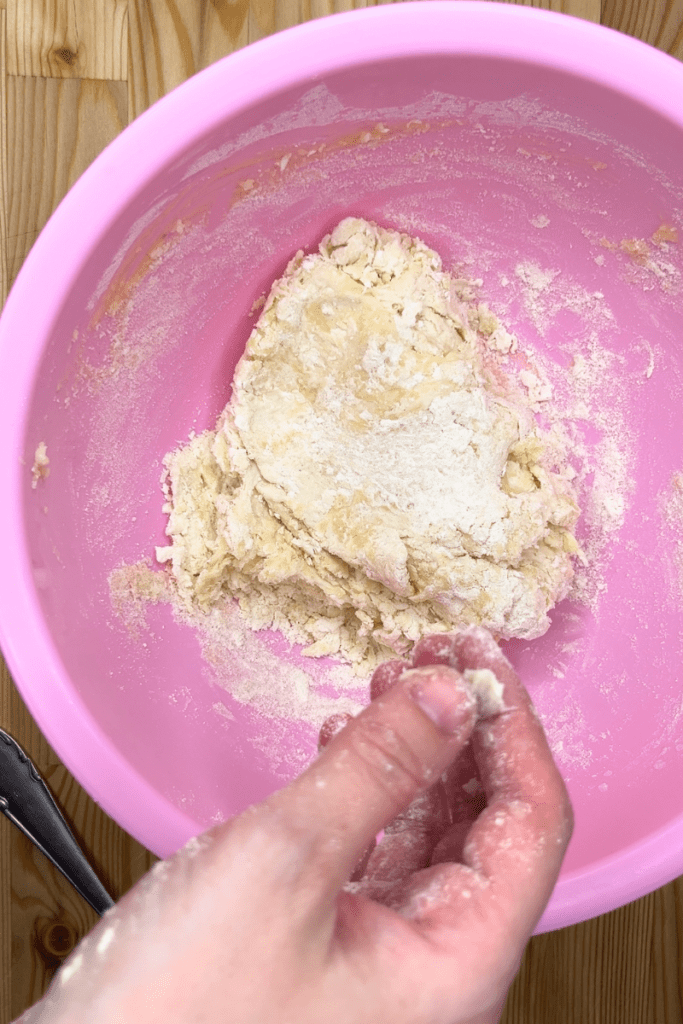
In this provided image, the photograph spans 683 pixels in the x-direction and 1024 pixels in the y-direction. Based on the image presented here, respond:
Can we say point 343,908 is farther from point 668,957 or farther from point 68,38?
point 68,38

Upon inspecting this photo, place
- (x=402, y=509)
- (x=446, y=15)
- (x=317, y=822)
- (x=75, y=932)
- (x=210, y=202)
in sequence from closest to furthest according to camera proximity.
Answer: (x=317, y=822) < (x=446, y=15) < (x=210, y=202) < (x=402, y=509) < (x=75, y=932)

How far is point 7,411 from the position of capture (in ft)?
2.33

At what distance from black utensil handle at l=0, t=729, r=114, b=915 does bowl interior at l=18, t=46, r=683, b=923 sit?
300 millimetres

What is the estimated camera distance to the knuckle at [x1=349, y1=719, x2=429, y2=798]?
563mm

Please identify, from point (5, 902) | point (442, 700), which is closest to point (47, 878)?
point (5, 902)

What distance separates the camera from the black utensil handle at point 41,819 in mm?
1027

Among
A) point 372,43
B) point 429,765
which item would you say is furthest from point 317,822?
point 372,43

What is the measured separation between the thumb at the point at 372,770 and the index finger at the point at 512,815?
0.06 m

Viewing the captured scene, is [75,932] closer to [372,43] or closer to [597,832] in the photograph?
[597,832]

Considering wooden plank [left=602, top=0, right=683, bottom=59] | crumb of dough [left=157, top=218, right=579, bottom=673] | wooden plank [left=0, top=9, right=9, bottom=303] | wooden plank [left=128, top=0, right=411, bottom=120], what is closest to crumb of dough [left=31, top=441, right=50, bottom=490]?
crumb of dough [left=157, top=218, right=579, bottom=673]

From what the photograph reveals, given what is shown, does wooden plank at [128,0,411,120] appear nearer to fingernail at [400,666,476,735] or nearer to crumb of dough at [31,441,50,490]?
crumb of dough at [31,441,50,490]

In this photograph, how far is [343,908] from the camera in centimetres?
56

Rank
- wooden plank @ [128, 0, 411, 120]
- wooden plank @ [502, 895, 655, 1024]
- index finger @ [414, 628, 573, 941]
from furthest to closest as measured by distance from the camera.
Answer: wooden plank @ [502, 895, 655, 1024] → wooden plank @ [128, 0, 411, 120] → index finger @ [414, 628, 573, 941]

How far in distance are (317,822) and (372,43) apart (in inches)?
26.0
